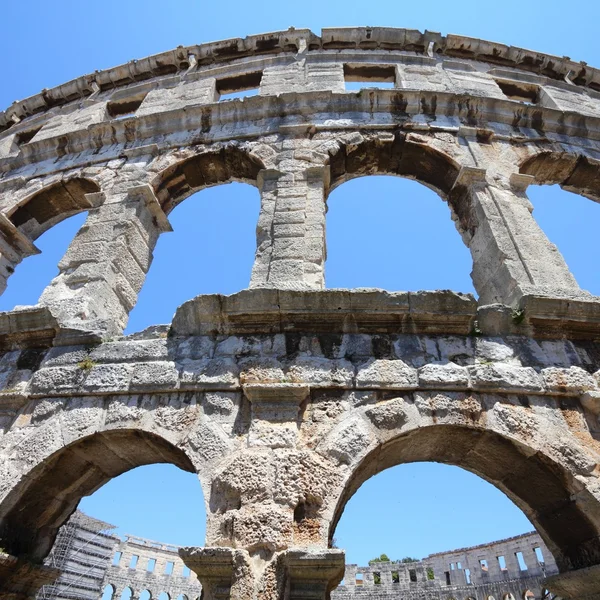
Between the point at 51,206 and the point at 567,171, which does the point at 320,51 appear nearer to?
the point at 567,171

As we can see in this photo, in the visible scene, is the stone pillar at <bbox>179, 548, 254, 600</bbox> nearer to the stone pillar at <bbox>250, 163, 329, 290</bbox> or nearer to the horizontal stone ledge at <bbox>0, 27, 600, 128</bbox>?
the stone pillar at <bbox>250, 163, 329, 290</bbox>

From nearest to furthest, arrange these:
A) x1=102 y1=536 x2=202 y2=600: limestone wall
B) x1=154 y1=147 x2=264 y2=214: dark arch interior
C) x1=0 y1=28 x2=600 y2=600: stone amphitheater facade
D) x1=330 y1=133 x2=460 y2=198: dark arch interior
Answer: x1=0 y1=28 x2=600 y2=600: stone amphitheater facade
x1=330 y1=133 x2=460 y2=198: dark arch interior
x1=154 y1=147 x2=264 y2=214: dark arch interior
x1=102 y1=536 x2=202 y2=600: limestone wall

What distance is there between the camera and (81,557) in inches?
705

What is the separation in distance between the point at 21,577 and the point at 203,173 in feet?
17.3

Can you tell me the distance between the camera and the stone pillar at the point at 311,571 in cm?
273

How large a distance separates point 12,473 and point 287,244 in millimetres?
3257

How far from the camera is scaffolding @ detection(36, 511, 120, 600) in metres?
15.6

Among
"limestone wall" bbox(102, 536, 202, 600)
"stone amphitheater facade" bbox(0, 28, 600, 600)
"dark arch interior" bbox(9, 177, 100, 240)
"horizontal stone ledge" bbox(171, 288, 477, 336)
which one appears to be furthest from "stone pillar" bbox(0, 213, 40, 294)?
"limestone wall" bbox(102, 536, 202, 600)

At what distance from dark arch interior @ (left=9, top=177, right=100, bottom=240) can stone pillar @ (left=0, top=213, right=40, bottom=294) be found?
7.8 inches

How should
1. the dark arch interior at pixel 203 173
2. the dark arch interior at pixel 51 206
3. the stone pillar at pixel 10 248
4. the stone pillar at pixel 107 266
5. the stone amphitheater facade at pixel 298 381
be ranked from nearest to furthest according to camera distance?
the stone amphitheater facade at pixel 298 381 < the stone pillar at pixel 107 266 < the dark arch interior at pixel 203 173 < the stone pillar at pixel 10 248 < the dark arch interior at pixel 51 206

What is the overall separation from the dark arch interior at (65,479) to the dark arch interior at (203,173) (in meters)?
3.76

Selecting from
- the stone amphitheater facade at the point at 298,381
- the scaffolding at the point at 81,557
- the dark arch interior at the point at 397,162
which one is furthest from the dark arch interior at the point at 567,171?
the scaffolding at the point at 81,557

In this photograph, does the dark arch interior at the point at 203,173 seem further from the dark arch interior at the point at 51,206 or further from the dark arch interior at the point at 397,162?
the dark arch interior at the point at 397,162

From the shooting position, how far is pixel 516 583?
21109mm
